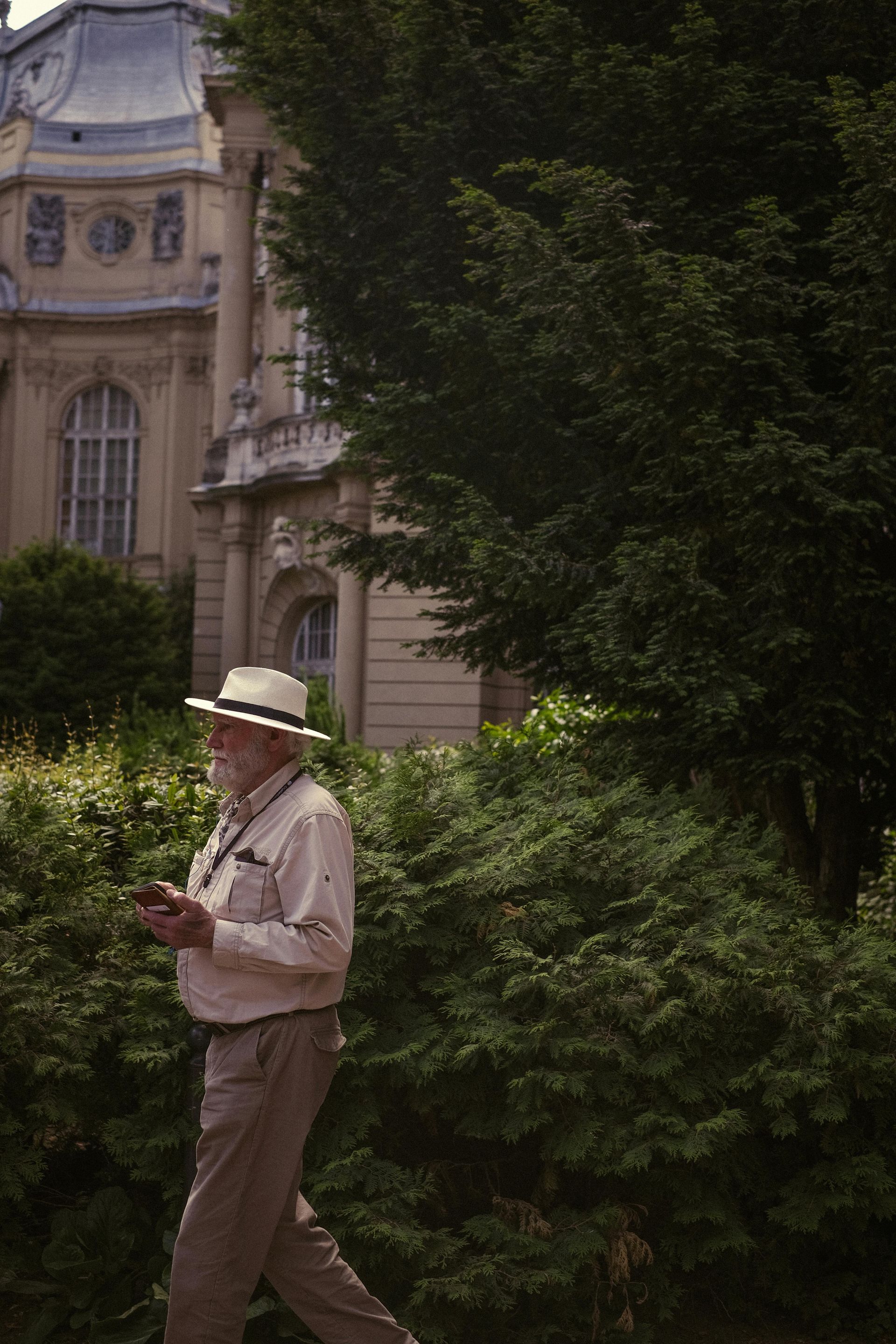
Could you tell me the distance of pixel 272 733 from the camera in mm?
4062

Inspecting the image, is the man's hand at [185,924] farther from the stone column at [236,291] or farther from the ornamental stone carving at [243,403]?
the stone column at [236,291]

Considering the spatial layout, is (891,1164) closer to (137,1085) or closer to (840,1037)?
(840,1037)

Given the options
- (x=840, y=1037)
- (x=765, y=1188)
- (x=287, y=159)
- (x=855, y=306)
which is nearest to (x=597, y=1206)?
(x=765, y=1188)

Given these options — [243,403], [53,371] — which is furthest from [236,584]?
[53,371]

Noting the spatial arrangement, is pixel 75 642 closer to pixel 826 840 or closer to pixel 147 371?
pixel 147 371

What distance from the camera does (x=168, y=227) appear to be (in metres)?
39.8

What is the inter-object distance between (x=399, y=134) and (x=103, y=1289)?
630cm

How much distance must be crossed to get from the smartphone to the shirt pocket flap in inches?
21.2

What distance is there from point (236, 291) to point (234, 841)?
24.9m

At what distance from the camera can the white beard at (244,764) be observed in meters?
4.02

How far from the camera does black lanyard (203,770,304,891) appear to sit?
3969 mm

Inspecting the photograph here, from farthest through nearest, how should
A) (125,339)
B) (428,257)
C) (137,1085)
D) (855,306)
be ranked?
1. (125,339)
2. (428,257)
3. (855,306)
4. (137,1085)

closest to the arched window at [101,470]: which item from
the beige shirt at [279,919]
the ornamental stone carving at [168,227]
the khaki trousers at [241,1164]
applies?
the ornamental stone carving at [168,227]

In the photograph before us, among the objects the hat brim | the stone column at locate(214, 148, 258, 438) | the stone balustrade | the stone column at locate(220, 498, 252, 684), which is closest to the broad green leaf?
the hat brim
